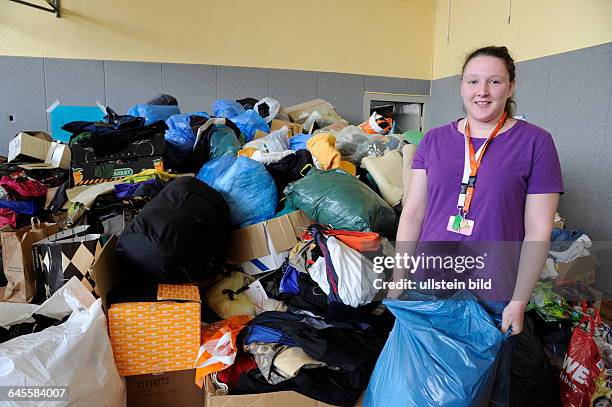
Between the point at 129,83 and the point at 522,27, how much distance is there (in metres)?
4.00

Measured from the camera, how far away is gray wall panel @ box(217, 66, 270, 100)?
14.6 ft

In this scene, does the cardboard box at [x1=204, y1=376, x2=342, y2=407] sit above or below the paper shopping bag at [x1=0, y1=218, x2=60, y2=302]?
below

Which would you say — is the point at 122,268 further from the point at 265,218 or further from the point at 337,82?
the point at 337,82

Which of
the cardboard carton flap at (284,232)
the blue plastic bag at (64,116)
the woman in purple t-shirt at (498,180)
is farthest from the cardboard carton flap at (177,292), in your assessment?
the blue plastic bag at (64,116)

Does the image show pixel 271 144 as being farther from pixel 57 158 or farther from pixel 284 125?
pixel 57 158

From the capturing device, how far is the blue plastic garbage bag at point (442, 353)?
0.96m

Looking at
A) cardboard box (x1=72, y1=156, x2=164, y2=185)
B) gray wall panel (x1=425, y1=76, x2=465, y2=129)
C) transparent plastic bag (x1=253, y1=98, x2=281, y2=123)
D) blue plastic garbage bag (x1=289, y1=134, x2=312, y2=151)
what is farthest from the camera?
gray wall panel (x1=425, y1=76, x2=465, y2=129)

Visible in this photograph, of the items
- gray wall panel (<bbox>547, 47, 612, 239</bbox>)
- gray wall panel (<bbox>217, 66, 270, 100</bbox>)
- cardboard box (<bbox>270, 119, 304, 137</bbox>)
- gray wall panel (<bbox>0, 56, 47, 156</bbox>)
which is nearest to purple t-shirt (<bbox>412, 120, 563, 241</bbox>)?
cardboard box (<bbox>270, 119, 304, 137</bbox>)

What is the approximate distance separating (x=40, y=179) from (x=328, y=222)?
6.35ft

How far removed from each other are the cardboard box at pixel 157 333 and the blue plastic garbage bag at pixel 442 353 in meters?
0.81

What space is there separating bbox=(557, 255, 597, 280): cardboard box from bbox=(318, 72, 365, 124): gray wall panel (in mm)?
3053

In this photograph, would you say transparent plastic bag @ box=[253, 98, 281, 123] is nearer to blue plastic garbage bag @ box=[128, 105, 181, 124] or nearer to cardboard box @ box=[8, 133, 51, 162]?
blue plastic garbage bag @ box=[128, 105, 181, 124]

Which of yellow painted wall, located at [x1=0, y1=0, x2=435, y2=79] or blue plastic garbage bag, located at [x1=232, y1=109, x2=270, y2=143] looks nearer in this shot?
blue plastic garbage bag, located at [x1=232, y1=109, x2=270, y2=143]

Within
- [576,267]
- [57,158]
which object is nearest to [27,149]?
[57,158]
